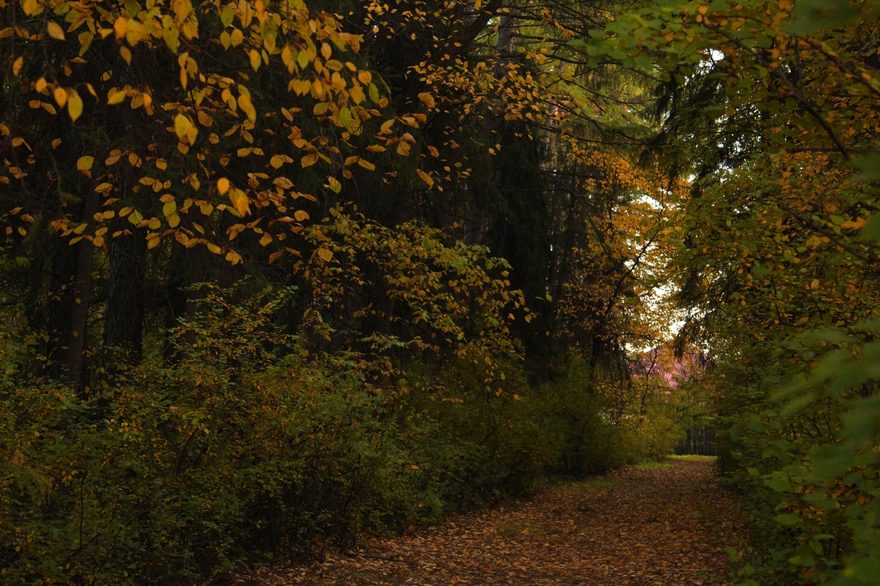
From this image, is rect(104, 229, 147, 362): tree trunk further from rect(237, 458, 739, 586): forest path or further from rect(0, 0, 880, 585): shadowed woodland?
rect(237, 458, 739, 586): forest path

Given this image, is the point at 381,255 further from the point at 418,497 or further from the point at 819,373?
the point at 819,373

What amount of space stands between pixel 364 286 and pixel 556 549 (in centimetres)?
439

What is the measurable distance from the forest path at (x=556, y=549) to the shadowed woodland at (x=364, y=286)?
9 centimetres

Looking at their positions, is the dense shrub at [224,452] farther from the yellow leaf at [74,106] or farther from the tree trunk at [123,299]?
the yellow leaf at [74,106]

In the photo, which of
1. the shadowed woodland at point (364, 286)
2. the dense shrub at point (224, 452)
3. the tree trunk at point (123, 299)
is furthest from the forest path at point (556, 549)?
the tree trunk at point (123, 299)

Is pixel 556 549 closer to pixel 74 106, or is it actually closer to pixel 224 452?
pixel 224 452

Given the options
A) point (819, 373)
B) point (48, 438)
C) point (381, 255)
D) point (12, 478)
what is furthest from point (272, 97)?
point (819, 373)

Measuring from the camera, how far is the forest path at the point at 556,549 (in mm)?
7973

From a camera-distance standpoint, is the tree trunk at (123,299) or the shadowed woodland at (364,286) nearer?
the shadowed woodland at (364,286)

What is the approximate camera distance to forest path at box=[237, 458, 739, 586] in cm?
797

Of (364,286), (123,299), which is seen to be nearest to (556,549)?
(364,286)

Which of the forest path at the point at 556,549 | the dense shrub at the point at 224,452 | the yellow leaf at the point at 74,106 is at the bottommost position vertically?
the forest path at the point at 556,549

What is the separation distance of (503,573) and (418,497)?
204 centimetres

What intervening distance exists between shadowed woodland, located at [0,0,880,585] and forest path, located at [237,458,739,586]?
3.6 inches
